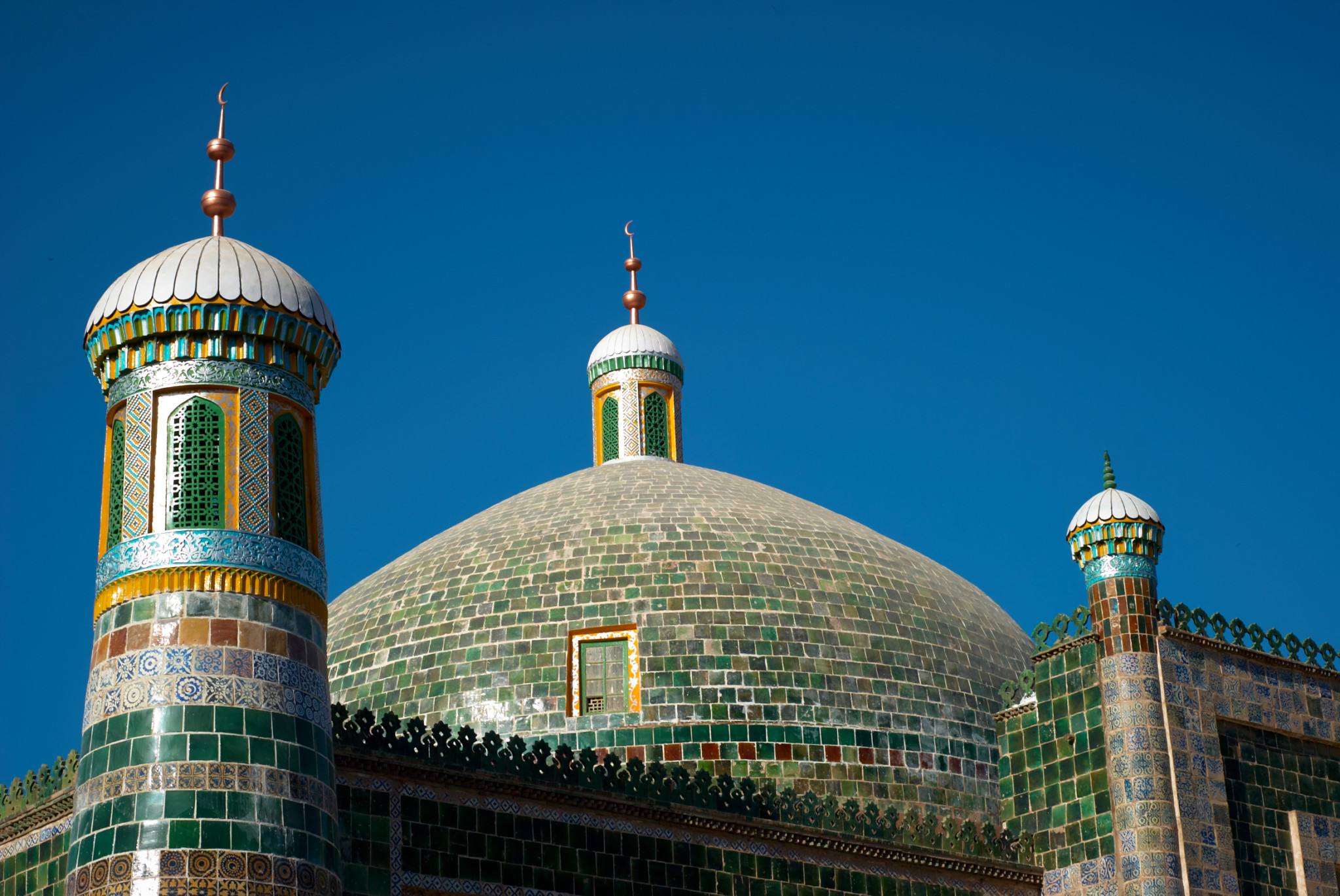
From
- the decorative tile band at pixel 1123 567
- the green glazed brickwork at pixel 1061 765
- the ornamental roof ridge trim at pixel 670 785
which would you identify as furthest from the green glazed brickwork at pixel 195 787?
the decorative tile band at pixel 1123 567

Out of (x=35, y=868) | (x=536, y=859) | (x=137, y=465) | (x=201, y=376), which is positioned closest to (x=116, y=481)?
(x=137, y=465)

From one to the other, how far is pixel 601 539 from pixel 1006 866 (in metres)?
6.24

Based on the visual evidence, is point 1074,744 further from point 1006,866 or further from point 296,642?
point 296,642

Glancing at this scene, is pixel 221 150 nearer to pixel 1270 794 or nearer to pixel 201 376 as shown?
pixel 201 376

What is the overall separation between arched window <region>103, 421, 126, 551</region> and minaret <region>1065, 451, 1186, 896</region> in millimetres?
9589

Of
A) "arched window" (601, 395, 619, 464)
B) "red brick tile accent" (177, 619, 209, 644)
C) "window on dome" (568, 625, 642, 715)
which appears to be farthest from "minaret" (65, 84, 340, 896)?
"arched window" (601, 395, 619, 464)

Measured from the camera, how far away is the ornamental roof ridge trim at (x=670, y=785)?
17734 millimetres

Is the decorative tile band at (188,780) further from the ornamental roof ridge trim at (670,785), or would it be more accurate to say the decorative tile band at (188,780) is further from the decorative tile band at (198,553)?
the decorative tile band at (198,553)

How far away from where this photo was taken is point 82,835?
14.5 m

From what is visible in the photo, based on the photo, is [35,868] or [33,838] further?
[33,838]

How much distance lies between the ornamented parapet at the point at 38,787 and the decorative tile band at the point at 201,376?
2909mm

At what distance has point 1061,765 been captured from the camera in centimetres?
2142

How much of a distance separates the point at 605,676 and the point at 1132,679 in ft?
18.4

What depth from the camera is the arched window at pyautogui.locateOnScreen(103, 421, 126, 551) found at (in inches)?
615
